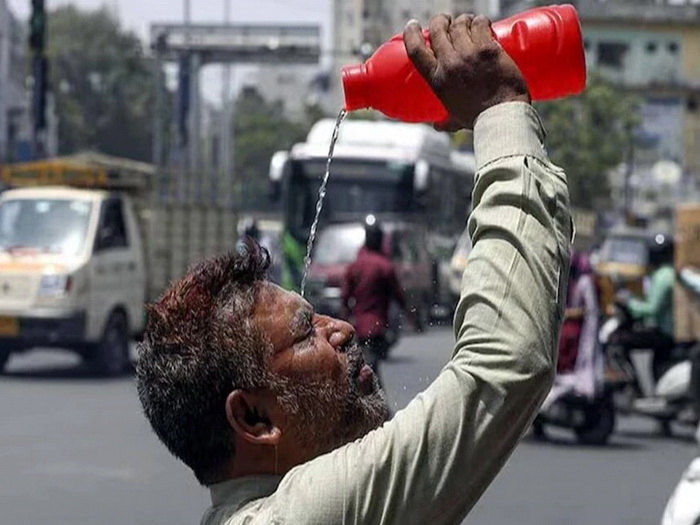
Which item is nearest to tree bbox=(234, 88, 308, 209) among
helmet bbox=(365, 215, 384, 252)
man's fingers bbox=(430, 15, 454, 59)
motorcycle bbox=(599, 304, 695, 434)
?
motorcycle bbox=(599, 304, 695, 434)

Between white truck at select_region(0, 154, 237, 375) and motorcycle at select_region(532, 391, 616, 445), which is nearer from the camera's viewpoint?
motorcycle at select_region(532, 391, 616, 445)

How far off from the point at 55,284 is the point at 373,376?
653 inches

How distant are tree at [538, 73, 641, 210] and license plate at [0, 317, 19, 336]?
43.3 m

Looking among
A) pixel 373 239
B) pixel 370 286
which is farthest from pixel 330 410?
pixel 373 239

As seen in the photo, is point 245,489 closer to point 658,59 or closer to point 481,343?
point 481,343

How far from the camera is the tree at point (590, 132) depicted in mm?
62000

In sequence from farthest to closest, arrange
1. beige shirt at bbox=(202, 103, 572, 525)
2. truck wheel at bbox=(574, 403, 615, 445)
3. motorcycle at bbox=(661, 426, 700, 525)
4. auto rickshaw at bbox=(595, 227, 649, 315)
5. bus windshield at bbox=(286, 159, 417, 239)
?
auto rickshaw at bbox=(595, 227, 649, 315) < bus windshield at bbox=(286, 159, 417, 239) < truck wheel at bbox=(574, 403, 615, 445) < motorcycle at bbox=(661, 426, 700, 525) < beige shirt at bbox=(202, 103, 572, 525)

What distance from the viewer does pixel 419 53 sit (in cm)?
227

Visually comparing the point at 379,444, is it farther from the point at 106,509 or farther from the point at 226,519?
the point at 106,509

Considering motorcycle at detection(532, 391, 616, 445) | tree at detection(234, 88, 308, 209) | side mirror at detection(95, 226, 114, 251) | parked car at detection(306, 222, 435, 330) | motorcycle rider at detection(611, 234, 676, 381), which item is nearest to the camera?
motorcycle at detection(532, 391, 616, 445)

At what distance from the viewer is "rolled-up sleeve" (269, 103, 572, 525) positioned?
7.08 feet

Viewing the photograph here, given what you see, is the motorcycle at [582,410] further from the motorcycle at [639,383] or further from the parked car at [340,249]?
the parked car at [340,249]

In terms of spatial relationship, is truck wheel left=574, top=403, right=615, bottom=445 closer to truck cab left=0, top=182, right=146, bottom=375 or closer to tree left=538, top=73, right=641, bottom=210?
truck cab left=0, top=182, right=146, bottom=375

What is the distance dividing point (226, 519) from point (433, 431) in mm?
319
